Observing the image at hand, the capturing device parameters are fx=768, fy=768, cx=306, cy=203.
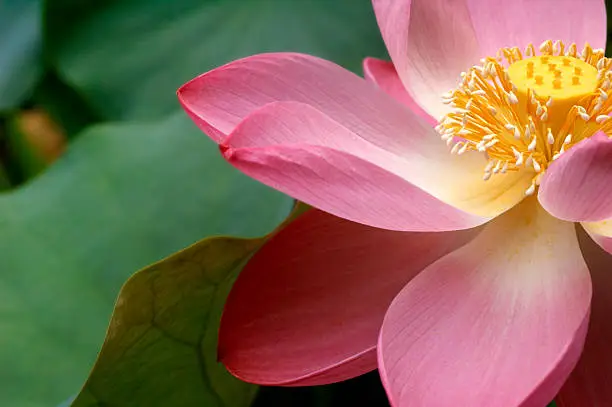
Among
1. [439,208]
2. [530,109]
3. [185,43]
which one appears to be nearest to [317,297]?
[439,208]

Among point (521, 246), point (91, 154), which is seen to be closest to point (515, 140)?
point (521, 246)

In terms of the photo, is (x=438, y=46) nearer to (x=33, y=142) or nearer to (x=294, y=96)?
(x=294, y=96)

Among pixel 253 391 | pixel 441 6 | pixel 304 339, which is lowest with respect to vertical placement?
pixel 253 391

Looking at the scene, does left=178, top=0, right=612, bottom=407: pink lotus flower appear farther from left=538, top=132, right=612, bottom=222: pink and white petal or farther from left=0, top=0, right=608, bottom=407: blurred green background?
left=0, top=0, right=608, bottom=407: blurred green background

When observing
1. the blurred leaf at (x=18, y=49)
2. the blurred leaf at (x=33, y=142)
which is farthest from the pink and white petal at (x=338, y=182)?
the blurred leaf at (x=33, y=142)

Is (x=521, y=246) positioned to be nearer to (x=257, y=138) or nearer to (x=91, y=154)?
(x=257, y=138)

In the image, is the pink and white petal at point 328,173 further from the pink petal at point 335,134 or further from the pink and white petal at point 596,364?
the pink and white petal at point 596,364
